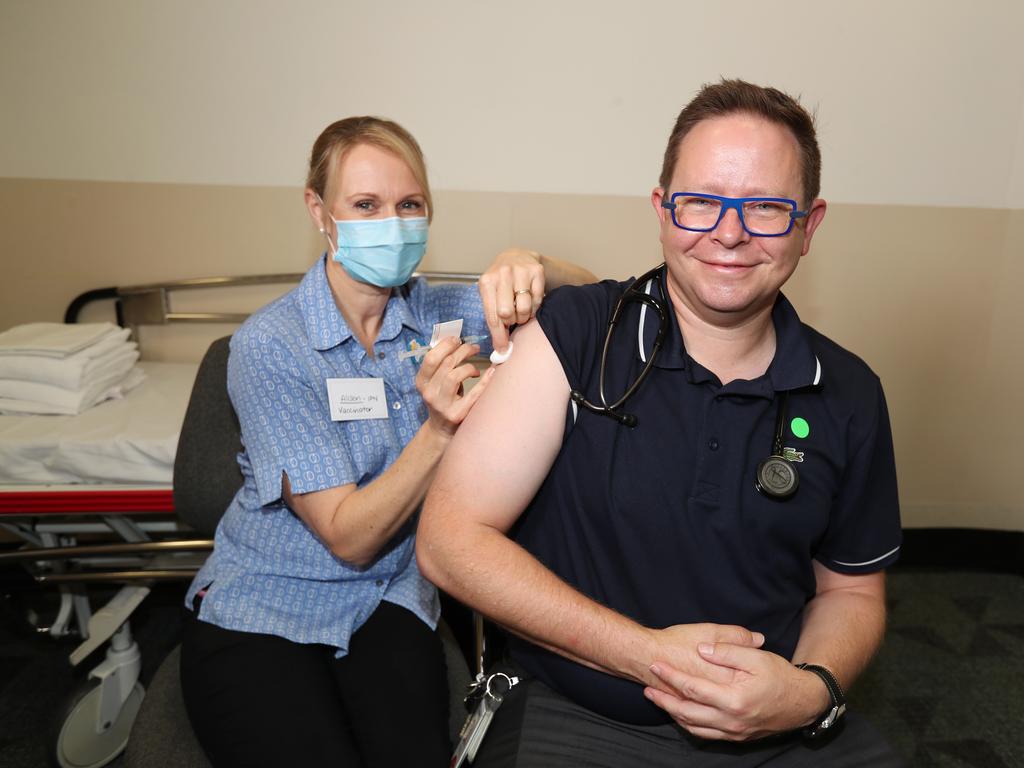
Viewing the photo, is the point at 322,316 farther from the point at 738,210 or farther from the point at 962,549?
the point at 962,549

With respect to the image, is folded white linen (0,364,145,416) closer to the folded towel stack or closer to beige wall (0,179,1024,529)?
the folded towel stack

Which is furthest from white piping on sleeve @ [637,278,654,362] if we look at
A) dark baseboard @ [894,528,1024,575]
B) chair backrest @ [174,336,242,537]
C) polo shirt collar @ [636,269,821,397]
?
dark baseboard @ [894,528,1024,575]

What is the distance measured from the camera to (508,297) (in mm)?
1302

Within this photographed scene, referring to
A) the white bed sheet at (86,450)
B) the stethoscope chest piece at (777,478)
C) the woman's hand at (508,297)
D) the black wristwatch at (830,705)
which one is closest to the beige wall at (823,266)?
the white bed sheet at (86,450)

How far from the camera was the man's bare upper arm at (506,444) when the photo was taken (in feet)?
4.01

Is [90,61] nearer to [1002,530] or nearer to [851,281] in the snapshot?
[851,281]

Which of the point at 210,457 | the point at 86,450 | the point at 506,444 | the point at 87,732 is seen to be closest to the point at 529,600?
the point at 506,444

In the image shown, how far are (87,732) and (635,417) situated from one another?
166cm

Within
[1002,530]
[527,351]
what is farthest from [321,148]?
[1002,530]

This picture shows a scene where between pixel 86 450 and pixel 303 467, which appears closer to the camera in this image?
pixel 303 467

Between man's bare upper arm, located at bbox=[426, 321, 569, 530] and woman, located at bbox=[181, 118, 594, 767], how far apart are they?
8 cm

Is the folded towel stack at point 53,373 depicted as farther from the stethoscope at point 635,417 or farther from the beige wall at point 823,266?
the stethoscope at point 635,417

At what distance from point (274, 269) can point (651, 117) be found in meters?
1.49

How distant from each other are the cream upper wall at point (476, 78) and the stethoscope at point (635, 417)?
5.59 ft
